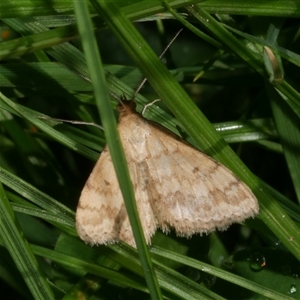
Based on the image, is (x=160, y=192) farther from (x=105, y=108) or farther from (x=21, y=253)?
(x=105, y=108)

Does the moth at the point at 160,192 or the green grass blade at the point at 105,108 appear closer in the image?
the green grass blade at the point at 105,108

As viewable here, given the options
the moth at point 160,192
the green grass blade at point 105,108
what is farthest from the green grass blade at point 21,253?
the green grass blade at point 105,108

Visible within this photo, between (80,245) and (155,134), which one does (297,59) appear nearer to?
(155,134)

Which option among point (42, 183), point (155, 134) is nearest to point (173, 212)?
point (155, 134)

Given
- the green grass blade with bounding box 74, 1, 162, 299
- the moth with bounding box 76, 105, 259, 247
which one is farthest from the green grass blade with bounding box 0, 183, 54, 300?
the green grass blade with bounding box 74, 1, 162, 299

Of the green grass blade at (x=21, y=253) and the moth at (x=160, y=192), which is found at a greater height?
the moth at (x=160, y=192)

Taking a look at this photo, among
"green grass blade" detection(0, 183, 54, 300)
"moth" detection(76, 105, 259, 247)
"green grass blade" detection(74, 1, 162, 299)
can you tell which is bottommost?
"green grass blade" detection(0, 183, 54, 300)

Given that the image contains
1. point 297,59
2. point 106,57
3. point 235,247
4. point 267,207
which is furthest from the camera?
point 106,57

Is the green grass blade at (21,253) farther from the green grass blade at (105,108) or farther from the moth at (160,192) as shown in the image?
the green grass blade at (105,108)

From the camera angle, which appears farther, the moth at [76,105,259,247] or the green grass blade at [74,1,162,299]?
the moth at [76,105,259,247]

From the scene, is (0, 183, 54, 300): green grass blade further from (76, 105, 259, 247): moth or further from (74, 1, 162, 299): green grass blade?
(74, 1, 162, 299): green grass blade

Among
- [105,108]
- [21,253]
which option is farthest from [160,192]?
[105,108]
